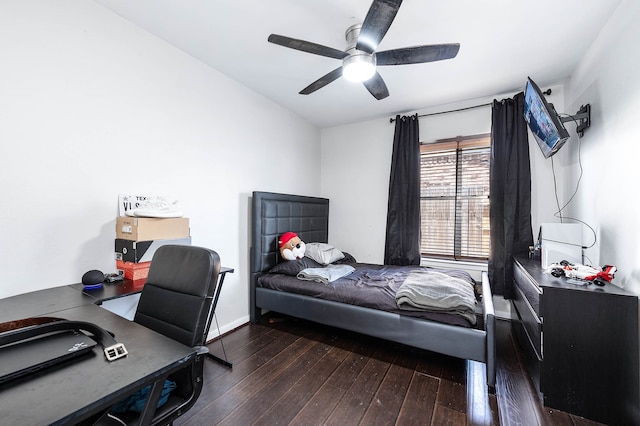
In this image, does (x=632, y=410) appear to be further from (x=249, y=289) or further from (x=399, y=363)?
(x=249, y=289)

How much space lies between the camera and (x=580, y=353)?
5.29 feet

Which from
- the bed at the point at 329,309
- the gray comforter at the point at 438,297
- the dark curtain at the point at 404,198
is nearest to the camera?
the bed at the point at 329,309

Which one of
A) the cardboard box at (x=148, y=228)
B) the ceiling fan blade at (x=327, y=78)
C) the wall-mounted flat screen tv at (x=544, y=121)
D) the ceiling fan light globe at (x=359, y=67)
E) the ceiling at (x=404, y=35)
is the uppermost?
the ceiling at (x=404, y=35)

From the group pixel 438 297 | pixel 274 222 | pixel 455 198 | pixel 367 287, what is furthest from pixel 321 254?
pixel 455 198

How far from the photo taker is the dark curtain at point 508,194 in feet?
9.54

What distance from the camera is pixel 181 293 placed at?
1.20 meters

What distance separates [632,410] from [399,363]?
1320mm

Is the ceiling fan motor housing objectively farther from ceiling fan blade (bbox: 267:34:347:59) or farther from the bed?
the bed

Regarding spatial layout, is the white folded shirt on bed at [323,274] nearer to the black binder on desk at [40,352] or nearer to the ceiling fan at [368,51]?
the ceiling fan at [368,51]

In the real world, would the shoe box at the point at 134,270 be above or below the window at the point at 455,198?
below

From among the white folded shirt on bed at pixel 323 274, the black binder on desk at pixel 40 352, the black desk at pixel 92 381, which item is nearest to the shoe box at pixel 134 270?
the black desk at pixel 92 381

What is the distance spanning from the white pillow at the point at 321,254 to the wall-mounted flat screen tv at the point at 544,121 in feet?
7.86

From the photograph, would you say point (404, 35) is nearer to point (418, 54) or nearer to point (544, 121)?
point (418, 54)

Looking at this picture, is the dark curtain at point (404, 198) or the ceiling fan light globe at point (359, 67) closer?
the ceiling fan light globe at point (359, 67)
